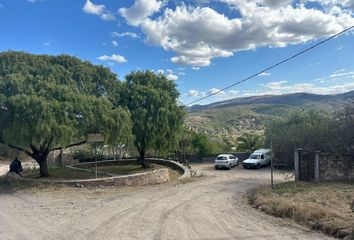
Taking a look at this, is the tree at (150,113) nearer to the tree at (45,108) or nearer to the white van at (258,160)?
the tree at (45,108)

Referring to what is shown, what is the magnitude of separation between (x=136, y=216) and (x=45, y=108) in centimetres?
961

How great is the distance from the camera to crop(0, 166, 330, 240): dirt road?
10570 mm

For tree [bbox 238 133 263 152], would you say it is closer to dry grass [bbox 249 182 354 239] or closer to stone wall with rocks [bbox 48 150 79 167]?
stone wall with rocks [bbox 48 150 79 167]

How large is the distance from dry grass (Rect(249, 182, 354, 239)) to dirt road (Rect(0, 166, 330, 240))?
0.42 meters

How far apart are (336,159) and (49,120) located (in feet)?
50.5

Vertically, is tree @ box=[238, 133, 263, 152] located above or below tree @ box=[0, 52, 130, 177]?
below

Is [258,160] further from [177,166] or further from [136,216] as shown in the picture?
[136,216]

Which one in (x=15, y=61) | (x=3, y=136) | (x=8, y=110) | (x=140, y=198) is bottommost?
(x=140, y=198)

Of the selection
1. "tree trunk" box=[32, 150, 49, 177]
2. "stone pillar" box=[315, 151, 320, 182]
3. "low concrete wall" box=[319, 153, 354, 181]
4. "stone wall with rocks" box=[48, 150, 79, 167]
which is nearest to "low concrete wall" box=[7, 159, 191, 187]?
"tree trunk" box=[32, 150, 49, 177]

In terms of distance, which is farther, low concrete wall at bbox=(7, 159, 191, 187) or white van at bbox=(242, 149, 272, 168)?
white van at bbox=(242, 149, 272, 168)

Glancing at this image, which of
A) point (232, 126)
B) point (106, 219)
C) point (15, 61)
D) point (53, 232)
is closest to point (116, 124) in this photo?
point (15, 61)

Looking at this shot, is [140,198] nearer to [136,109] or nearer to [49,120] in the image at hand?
[49,120]

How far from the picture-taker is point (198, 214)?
1328 cm

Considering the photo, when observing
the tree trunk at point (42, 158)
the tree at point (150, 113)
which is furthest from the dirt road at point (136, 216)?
the tree at point (150, 113)
